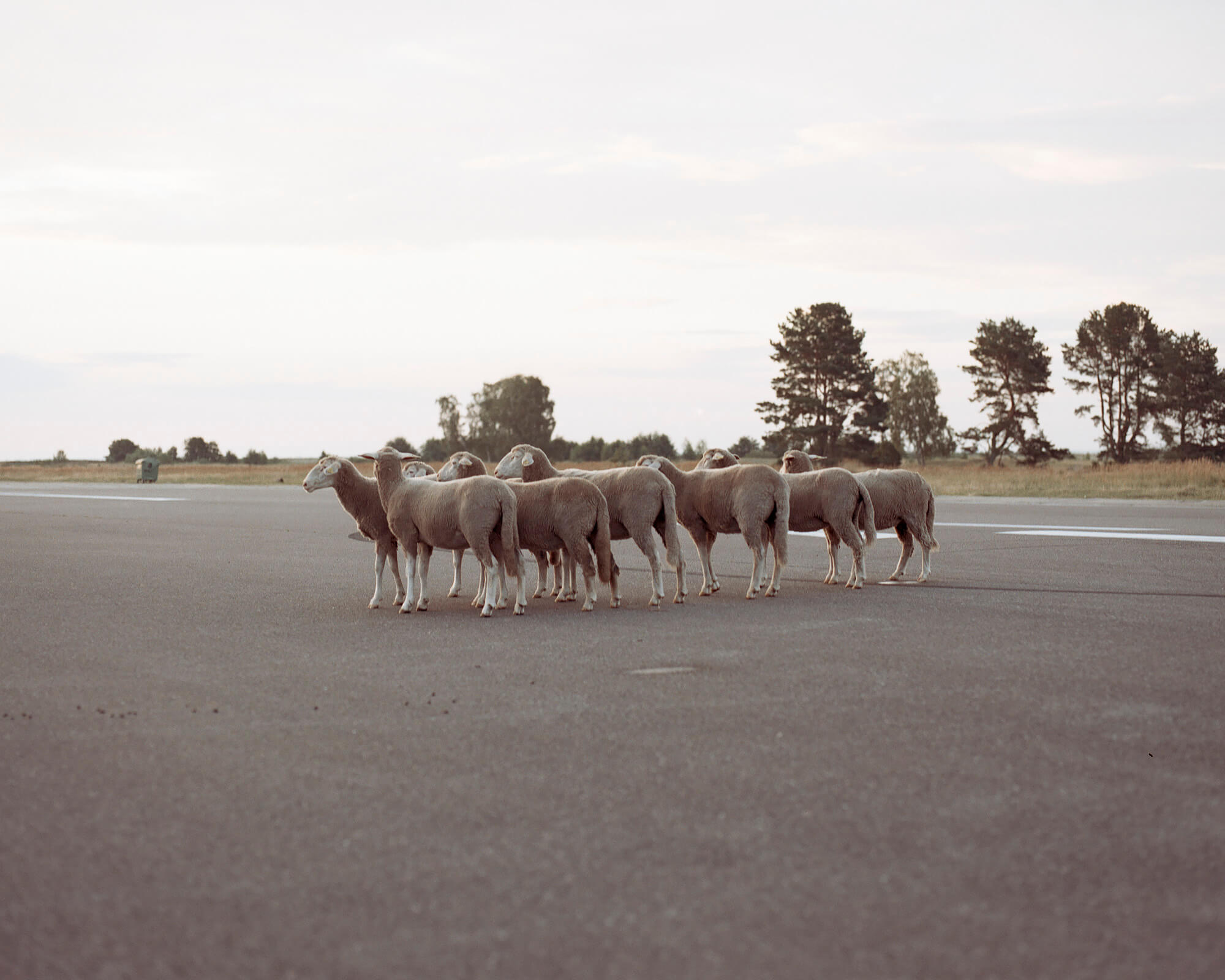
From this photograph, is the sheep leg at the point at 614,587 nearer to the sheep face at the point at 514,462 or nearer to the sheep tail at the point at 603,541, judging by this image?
the sheep tail at the point at 603,541


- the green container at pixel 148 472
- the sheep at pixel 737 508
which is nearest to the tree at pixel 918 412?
the green container at pixel 148 472

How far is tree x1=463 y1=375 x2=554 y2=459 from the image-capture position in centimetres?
10381

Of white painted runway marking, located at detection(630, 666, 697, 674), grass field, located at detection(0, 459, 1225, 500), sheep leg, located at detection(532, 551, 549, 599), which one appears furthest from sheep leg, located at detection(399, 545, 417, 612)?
grass field, located at detection(0, 459, 1225, 500)

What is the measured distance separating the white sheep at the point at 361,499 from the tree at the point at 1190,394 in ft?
237

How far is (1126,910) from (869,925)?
846 mm

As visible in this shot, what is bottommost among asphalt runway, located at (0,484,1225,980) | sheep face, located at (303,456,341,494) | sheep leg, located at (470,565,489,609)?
asphalt runway, located at (0,484,1225,980)

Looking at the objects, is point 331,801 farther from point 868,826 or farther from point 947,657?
point 947,657

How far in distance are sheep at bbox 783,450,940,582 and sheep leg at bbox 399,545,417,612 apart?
430 cm

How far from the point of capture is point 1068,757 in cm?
555

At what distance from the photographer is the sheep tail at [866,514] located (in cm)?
1258

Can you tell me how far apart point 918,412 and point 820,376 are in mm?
22886

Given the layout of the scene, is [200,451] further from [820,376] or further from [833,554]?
[833,554]

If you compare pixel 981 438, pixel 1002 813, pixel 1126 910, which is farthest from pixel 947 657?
pixel 981 438

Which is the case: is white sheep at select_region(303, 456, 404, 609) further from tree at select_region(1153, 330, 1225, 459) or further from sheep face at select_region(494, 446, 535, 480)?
tree at select_region(1153, 330, 1225, 459)
